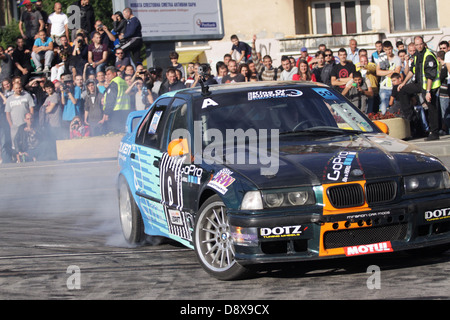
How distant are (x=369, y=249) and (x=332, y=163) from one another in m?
0.70

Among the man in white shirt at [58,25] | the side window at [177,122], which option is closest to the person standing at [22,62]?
the man in white shirt at [58,25]

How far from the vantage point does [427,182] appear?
243 inches

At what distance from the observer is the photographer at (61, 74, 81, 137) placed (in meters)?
18.1

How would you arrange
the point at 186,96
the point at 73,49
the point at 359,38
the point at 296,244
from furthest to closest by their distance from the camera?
the point at 359,38 < the point at 73,49 < the point at 186,96 < the point at 296,244

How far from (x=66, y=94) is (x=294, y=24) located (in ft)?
76.8

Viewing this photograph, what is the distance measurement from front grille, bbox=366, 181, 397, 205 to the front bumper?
0.07 metres

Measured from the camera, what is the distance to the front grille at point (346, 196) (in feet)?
19.3

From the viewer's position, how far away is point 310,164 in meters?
6.12

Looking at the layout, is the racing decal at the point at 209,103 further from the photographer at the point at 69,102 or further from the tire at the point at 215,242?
the photographer at the point at 69,102

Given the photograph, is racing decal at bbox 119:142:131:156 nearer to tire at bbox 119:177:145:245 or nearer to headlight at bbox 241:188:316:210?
tire at bbox 119:177:145:245

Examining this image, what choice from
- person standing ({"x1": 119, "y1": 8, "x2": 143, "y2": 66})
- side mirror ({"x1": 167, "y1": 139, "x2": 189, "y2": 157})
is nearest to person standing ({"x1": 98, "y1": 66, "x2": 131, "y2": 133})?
person standing ({"x1": 119, "y1": 8, "x2": 143, "y2": 66})
